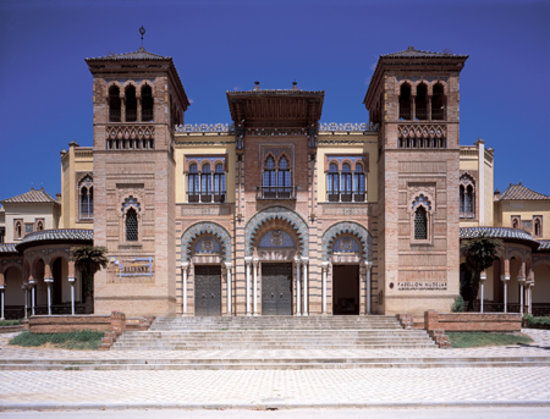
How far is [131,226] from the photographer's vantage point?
966 inches

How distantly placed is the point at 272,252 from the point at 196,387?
1399cm

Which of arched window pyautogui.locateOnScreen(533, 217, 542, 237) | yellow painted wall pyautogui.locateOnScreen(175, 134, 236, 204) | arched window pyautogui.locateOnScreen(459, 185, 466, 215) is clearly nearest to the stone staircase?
yellow painted wall pyautogui.locateOnScreen(175, 134, 236, 204)

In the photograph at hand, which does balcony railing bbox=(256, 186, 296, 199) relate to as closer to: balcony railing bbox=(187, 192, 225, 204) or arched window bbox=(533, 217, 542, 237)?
balcony railing bbox=(187, 192, 225, 204)

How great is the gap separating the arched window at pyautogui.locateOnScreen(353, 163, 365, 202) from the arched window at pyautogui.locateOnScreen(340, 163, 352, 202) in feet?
0.74

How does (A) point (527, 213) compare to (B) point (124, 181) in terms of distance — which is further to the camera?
(A) point (527, 213)

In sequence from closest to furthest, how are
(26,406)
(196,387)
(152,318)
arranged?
(26,406) < (196,387) < (152,318)

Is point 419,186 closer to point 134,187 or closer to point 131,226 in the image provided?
point 134,187

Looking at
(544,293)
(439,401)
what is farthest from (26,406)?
(544,293)

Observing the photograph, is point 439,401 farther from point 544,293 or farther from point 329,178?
point 544,293

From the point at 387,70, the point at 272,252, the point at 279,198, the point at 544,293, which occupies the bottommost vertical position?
the point at 544,293

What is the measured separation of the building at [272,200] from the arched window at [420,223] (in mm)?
45

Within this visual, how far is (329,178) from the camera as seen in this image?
26.1m

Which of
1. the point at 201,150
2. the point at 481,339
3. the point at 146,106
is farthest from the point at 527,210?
the point at 146,106

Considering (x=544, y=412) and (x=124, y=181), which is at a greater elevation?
(x=124, y=181)
